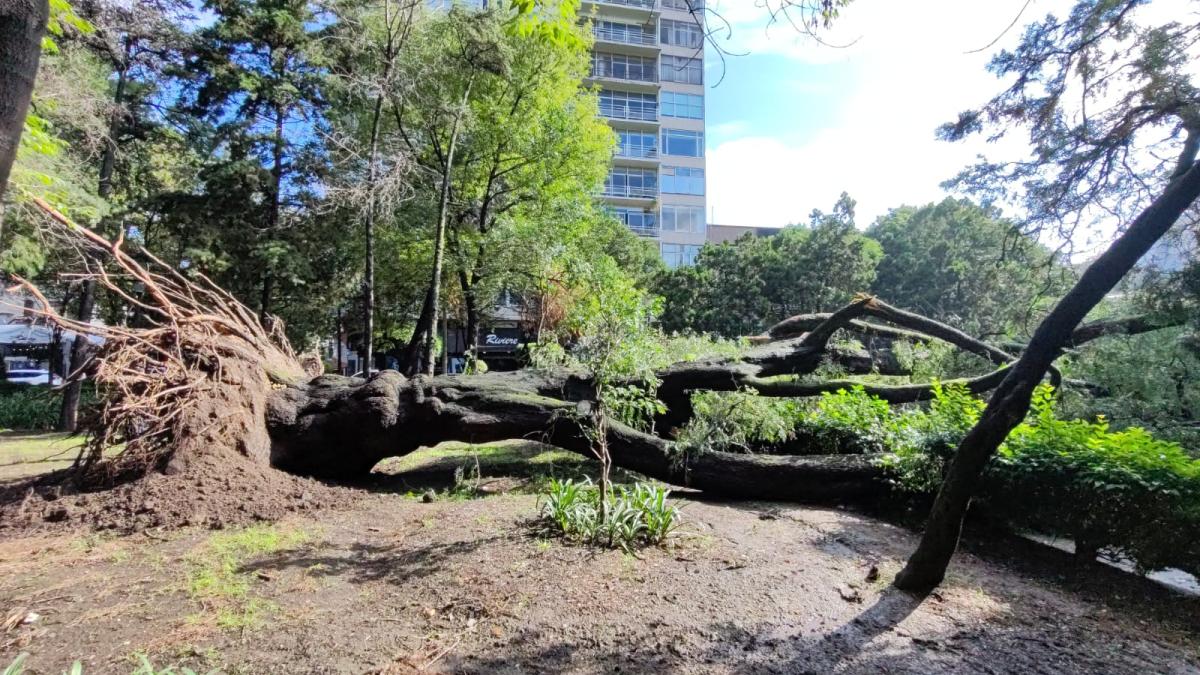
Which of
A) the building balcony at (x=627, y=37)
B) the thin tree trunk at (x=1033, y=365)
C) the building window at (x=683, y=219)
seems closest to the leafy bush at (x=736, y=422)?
the thin tree trunk at (x=1033, y=365)

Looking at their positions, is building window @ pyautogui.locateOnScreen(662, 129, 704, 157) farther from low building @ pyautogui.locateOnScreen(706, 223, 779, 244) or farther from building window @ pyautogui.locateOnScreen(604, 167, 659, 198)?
low building @ pyautogui.locateOnScreen(706, 223, 779, 244)

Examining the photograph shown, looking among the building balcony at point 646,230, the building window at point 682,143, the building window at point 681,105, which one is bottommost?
the building balcony at point 646,230

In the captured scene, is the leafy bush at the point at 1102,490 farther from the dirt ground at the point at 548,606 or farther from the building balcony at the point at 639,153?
the building balcony at the point at 639,153

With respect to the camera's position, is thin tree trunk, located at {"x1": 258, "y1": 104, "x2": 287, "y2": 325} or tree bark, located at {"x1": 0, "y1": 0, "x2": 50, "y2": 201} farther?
thin tree trunk, located at {"x1": 258, "y1": 104, "x2": 287, "y2": 325}

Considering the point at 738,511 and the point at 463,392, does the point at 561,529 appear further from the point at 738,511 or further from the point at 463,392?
the point at 463,392

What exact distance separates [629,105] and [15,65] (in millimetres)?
43377

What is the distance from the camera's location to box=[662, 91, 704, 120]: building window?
43000 millimetres

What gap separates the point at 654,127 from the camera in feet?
139

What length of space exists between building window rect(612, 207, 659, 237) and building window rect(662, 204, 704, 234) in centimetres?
96

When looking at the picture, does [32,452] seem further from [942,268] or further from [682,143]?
[682,143]

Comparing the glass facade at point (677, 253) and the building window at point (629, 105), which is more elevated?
the building window at point (629, 105)

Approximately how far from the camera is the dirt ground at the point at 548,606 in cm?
324

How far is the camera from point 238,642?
10.7ft

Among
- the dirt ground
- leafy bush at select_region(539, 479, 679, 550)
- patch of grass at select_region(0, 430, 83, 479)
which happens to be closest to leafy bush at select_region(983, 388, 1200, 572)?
the dirt ground
